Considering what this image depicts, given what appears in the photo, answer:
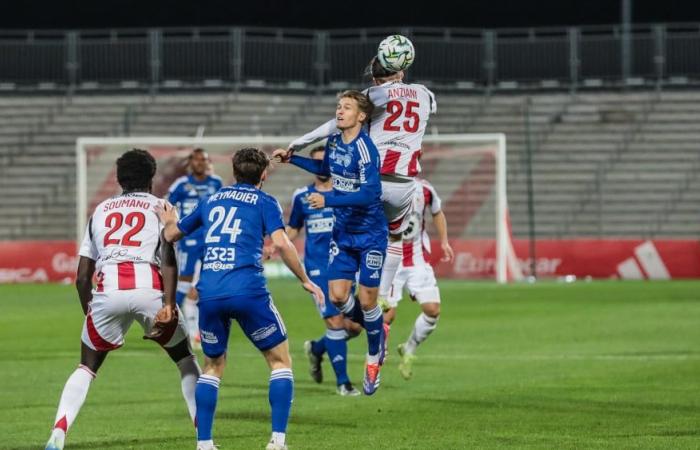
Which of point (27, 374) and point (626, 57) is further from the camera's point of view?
point (626, 57)

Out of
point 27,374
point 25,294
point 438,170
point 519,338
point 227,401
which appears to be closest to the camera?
point 227,401

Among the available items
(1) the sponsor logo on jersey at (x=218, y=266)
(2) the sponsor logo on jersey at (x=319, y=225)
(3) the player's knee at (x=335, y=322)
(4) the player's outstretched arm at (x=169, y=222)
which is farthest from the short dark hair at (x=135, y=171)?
(2) the sponsor logo on jersey at (x=319, y=225)

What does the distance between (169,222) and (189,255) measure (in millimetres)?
10008

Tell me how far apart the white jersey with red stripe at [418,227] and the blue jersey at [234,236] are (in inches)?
283

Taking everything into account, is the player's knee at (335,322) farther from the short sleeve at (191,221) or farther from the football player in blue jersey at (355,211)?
the short sleeve at (191,221)

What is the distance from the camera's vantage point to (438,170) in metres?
37.4

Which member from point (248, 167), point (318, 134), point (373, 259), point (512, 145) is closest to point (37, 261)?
point (512, 145)

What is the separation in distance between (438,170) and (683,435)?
87.6 ft

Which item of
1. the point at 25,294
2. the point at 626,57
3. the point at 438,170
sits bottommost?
the point at 25,294

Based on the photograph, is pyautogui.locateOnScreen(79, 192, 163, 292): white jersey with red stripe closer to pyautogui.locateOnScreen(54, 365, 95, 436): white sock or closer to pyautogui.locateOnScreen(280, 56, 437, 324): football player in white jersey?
pyautogui.locateOnScreen(54, 365, 95, 436): white sock

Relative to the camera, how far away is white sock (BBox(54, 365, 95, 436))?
31.3ft

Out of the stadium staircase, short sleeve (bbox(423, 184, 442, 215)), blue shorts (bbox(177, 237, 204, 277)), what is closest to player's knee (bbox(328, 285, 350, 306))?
short sleeve (bbox(423, 184, 442, 215))

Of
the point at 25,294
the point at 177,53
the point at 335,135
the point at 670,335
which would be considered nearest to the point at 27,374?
the point at 335,135

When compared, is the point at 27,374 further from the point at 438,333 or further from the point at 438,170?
the point at 438,170
